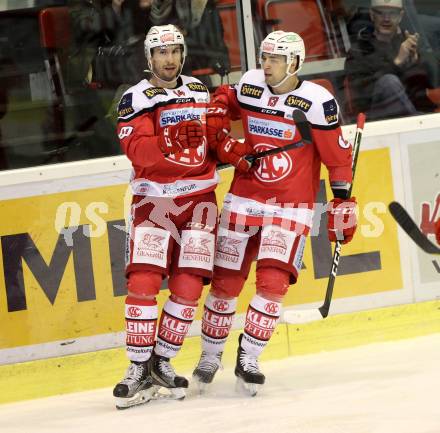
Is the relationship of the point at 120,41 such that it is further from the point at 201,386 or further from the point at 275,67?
the point at 201,386

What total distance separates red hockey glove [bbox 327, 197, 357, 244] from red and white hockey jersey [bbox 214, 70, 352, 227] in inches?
2.6

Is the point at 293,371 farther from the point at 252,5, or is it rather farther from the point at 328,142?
the point at 252,5

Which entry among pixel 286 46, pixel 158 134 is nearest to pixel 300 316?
pixel 158 134

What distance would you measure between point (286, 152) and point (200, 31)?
36.8 inches

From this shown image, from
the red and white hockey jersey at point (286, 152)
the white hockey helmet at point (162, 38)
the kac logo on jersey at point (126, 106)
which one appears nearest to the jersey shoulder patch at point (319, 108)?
the red and white hockey jersey at point (286, 152)

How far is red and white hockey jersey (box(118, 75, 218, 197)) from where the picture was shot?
4.36 metres

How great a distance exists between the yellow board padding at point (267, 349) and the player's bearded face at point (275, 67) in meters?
1.22

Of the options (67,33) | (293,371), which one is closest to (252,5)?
(67,33)

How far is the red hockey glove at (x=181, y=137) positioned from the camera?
4.23 metres

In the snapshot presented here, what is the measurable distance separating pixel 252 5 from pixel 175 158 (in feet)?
3.63

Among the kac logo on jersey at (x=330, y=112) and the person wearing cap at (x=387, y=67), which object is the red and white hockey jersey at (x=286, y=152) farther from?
the person wearing cap at (x=387, y=67)

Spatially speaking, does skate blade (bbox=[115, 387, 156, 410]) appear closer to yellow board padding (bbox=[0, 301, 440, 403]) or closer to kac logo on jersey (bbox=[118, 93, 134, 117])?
yellow board padding (bbox=[0, 301, 440, 403])

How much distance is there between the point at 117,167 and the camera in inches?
197

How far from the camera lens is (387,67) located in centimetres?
552
